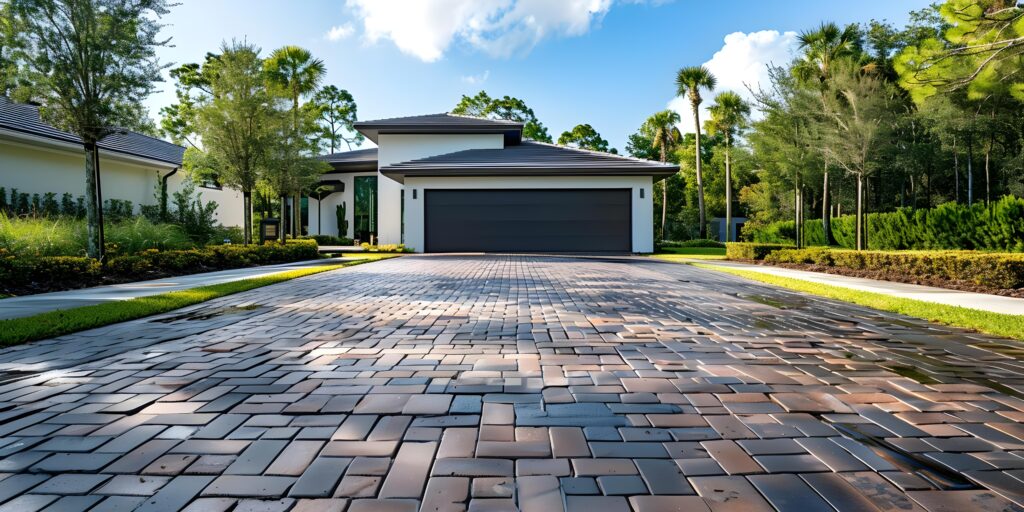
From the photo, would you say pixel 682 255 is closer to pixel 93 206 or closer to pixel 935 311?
pixel 935 311

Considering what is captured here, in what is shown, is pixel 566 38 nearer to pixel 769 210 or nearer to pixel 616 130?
pixel 769 210

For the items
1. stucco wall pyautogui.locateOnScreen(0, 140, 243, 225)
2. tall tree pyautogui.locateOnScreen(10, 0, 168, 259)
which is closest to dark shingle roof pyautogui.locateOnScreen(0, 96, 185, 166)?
stucco wall pyautogui.locateOnScreen(0, 140, 243, 225)

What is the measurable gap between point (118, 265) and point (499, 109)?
108 ft

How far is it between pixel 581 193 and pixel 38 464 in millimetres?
18651

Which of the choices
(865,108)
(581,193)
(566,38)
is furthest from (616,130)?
(865,108)

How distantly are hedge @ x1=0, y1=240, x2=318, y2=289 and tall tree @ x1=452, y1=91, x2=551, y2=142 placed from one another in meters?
27.4

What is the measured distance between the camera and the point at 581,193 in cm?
1972

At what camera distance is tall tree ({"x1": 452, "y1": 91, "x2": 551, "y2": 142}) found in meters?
38.8

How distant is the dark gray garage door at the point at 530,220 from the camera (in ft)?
64.8

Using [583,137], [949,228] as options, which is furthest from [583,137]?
[949,228]

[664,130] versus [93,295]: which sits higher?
[664,130]

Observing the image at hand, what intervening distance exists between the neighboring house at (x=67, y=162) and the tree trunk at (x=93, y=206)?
4.76 ft

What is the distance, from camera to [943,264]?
945 cm

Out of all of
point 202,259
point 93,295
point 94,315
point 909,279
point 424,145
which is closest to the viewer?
point 94,315
